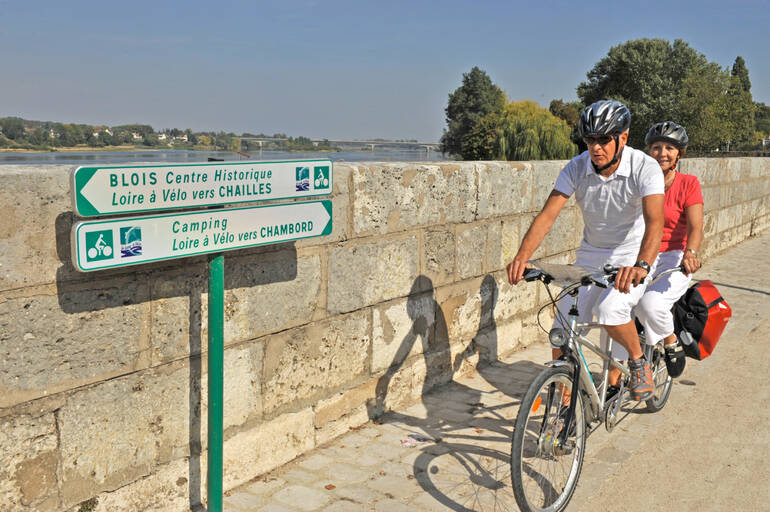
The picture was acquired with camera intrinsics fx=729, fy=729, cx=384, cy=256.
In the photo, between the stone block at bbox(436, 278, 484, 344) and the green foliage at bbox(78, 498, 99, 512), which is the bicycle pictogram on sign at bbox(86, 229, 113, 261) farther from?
the stone block at bbox(436, 278, 484, 344)

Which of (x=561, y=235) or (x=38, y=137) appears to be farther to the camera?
(x=561, y=235)

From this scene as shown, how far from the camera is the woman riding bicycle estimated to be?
14.4 feet

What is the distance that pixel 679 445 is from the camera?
14.1 feet

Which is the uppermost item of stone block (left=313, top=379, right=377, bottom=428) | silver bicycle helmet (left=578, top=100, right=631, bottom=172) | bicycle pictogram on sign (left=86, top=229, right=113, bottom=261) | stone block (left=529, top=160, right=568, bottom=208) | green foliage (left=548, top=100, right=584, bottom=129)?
green foliage (left=548, top=100, right=584, bottom=129)

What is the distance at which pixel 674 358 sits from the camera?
473 cm

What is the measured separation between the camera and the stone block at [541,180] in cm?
609

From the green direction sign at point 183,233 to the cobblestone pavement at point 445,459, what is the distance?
1.29m

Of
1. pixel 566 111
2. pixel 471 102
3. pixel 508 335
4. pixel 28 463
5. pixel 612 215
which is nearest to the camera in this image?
pixel 28 463

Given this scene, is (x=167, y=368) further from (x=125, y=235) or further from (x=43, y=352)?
(x=125, y=235)

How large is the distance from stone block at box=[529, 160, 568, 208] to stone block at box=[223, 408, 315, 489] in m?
2.96

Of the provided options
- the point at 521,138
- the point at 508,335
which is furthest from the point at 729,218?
the point at 521,138

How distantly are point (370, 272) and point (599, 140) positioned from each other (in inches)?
61.3

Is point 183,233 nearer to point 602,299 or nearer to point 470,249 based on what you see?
point 602,299

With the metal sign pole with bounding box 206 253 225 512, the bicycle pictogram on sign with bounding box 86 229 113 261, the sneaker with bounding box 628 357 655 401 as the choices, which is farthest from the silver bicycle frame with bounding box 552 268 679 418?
the bicycle pictogram on sign with bounding box 86 229 113 261
